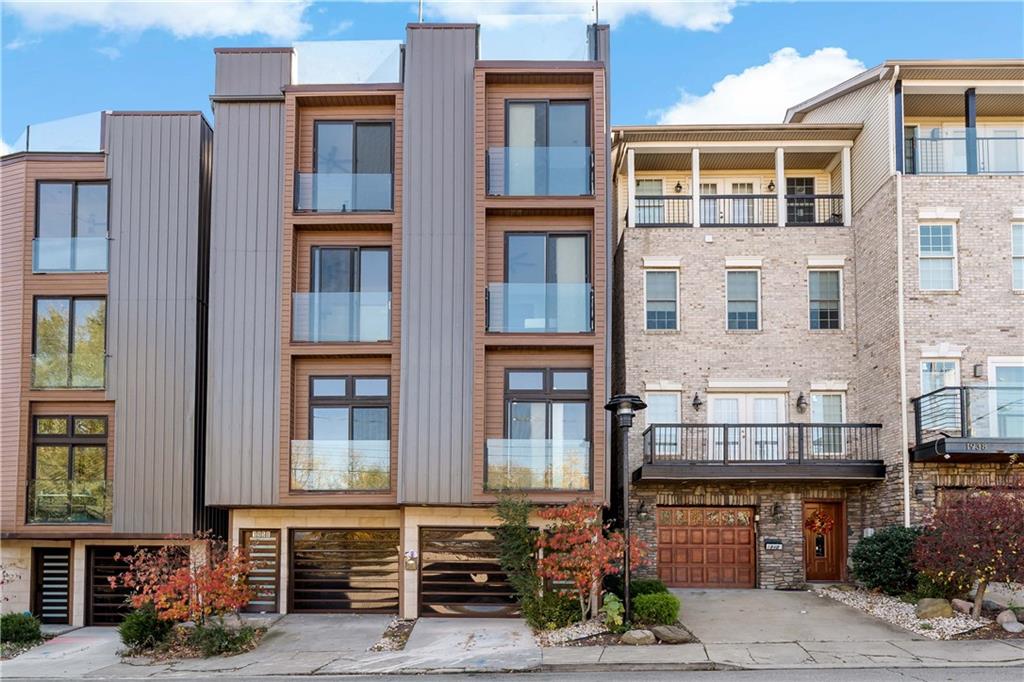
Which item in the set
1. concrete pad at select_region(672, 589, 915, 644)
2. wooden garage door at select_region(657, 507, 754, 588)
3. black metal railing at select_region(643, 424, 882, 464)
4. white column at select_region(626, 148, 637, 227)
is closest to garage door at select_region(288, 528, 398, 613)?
concrete pad at select_region(672, 589, 915, 644)

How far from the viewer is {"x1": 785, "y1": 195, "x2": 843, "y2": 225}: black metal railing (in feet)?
82.9

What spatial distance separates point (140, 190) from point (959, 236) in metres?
17.6

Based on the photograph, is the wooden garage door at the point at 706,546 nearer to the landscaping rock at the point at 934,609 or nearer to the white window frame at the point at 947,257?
the landscaping rock at the point at 934,609

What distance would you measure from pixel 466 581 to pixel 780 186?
1172 cm

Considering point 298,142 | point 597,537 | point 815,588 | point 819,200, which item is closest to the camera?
point 597,537

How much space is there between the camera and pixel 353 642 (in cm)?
1866

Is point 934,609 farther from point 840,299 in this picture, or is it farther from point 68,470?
point 68,470

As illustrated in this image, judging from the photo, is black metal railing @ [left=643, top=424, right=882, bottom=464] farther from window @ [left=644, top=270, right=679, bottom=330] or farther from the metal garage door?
the metal garage door

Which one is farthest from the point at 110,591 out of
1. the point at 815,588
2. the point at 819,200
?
the point at 819,200

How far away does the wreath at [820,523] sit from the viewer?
24297 millimetres

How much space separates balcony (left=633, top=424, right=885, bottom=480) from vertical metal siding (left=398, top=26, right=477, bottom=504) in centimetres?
482

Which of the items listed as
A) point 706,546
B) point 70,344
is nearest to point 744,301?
point 706,546

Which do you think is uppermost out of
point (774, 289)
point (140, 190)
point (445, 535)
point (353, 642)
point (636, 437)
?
point (140, 190)

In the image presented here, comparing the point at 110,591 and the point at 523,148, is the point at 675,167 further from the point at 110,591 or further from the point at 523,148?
the point at 110,591
